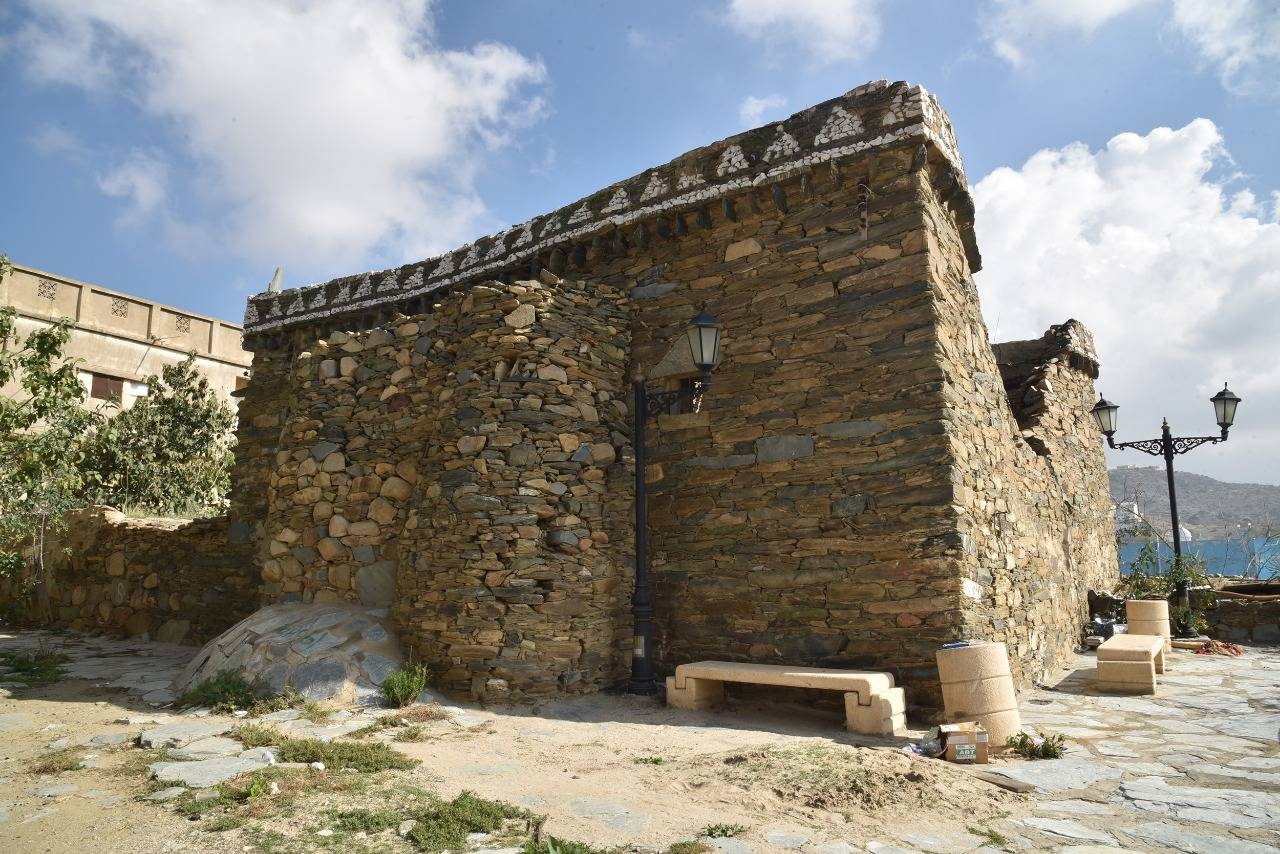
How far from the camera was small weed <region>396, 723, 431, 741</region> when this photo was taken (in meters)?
5.19

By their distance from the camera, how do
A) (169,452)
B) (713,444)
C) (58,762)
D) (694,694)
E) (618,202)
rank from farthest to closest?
(169,452)
(618,202)
(713,444)
(694,694)
(58,762)

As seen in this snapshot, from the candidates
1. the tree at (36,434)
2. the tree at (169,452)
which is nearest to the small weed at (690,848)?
the tree at (36,434)

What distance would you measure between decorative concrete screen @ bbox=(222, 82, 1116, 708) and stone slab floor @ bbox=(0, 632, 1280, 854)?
772 millimetres

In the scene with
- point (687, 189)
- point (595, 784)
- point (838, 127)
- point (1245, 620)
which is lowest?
point (595, 784)

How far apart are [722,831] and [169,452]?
16270 mm

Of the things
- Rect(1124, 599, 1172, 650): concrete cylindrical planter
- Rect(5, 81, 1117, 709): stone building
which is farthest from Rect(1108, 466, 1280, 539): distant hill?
Rect(5, 81, 1117, 709): stone building

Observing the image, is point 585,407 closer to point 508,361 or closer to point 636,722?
point 508,361

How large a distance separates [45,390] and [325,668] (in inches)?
164

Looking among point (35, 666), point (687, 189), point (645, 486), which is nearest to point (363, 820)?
point (645, 486)

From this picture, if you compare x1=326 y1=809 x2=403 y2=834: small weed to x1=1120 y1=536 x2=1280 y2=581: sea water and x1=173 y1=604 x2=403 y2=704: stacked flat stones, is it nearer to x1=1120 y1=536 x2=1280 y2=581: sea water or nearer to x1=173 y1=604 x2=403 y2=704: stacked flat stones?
x1=173 y1=604 x2=403 y2=704: stacked flat stones

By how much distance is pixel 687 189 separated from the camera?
7.71m

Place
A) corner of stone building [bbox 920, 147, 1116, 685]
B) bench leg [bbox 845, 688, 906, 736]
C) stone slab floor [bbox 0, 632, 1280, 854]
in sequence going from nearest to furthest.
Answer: stone slab floor [bbox 0, 632, 1280, 854]
bench leg [bbox 845, 688, 906, 736]
corner of stone building [bbox 920, 147, 1116, 685]

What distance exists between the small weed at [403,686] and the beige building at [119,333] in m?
15.3

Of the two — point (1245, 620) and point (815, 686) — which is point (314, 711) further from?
point (1245, 620)
